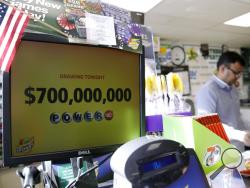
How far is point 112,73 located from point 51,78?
0.20 m

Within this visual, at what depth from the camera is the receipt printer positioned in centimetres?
55

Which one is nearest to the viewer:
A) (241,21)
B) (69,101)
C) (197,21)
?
(69,101)

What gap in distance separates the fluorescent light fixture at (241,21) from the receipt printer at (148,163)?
3.77 m

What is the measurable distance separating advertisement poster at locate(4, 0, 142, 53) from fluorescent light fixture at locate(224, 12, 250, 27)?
346cm

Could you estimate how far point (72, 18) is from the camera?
0.79m

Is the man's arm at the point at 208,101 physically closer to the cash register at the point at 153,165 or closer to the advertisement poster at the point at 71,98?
the advertisement poster at the point at 71,98

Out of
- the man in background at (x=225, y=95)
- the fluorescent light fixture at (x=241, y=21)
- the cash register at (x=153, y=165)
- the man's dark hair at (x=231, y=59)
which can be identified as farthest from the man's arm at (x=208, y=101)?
the fluorescent light fixture at (x=241, y=21)

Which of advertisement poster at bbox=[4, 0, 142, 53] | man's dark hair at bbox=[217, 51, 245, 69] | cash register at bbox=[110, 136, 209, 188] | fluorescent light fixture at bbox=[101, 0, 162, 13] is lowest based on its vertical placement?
cash register at bbox=[110, 136, 209, 188]

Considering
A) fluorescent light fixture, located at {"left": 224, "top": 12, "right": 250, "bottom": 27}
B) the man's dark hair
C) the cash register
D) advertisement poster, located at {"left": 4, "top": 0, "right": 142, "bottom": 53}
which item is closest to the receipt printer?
the cash register

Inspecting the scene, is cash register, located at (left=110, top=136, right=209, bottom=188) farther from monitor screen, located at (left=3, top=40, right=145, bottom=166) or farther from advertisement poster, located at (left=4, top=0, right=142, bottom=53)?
advertisement poster, located at (left=4, top=0, right=142, bottom=53)

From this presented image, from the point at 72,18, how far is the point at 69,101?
0.25 metres

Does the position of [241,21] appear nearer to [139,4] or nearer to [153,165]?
[139,4]

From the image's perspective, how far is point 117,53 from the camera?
87 cm

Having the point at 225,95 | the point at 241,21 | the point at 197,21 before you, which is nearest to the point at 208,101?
the point at 225,95
